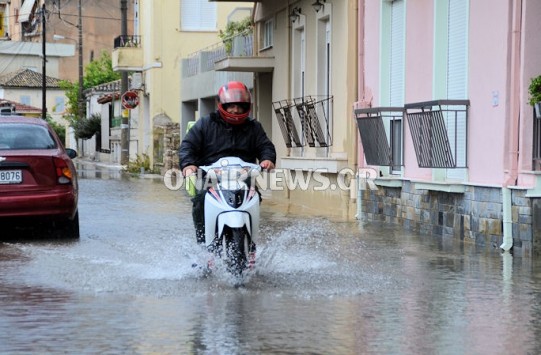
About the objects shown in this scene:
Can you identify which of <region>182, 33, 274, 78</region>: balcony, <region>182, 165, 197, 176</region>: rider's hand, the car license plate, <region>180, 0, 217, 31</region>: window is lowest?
the car license plate

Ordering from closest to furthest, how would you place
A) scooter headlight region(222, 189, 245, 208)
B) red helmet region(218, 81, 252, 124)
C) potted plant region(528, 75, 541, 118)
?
scooter headlight region(222, 189, 245, 208)
red helmet region(218, 81, 252, 124)
potted plant region(528, 75, 541, 118)

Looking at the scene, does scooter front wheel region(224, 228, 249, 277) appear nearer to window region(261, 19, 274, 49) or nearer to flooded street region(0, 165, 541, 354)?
flooded street region(0, 165, 541, 354)

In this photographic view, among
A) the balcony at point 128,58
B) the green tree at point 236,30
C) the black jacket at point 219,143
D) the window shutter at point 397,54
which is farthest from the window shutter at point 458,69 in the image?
the balcony at point 128,58

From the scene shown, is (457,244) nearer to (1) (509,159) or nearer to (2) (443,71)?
(1) (509,159)

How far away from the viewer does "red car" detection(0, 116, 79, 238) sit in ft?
46.7

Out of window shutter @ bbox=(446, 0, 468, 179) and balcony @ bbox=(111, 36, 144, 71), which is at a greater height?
balcony @ bbox=(111, 36, 144, 71)

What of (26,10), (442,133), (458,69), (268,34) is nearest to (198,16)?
(268,34)

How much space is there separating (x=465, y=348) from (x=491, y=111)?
702 centimetres

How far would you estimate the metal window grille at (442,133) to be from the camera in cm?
1452

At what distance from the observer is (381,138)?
17.3m

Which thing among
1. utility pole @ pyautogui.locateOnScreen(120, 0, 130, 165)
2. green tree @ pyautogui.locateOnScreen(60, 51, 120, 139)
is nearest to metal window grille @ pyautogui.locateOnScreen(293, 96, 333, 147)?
utility pole @ pyautogui.locateOnScreen(120, 0, 130, 165)

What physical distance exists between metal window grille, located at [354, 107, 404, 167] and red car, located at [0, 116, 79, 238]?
15.2 feet

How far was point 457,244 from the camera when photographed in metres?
14.1

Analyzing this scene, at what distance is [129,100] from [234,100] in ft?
116
